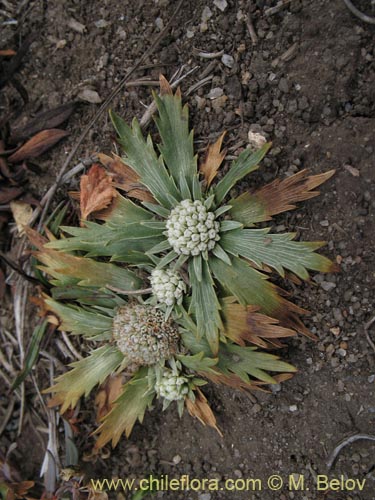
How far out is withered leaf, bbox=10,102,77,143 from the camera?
2.35 m

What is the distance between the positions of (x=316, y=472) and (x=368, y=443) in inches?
9.8

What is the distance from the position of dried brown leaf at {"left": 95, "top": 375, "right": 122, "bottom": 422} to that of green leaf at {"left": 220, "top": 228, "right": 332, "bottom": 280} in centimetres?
85

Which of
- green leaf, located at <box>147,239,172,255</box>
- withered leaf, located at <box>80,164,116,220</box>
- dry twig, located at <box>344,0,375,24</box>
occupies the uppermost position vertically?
dry twig, located at <box>344,0,375,24</box>

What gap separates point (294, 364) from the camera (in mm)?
2062

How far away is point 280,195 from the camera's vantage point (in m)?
1.89

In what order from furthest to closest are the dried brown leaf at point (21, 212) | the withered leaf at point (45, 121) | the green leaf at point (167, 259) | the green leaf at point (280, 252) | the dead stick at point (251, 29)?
the dried brown leaf at point (21, 212) → the withered leaf at point (45, 121) → the dead stick at point (251, 29) → the green leaf at point (167, 259) → the green leaf at point (280, 252)

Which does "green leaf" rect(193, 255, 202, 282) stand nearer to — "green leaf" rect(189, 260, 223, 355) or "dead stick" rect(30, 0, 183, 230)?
"green leaf" rect(189, 260, 223, 355)

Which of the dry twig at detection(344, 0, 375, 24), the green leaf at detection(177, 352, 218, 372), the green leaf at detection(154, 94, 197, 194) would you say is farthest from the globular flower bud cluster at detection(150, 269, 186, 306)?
the dry twig at detection(344, 0, 375, 24)

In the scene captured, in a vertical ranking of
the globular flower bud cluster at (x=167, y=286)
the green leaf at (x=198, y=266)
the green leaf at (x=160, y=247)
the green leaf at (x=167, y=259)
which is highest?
the green leaf at (x=160, y=247)

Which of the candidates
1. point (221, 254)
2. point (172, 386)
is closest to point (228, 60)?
point (221, 254)

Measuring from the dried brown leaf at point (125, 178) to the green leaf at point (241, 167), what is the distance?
1.09ft

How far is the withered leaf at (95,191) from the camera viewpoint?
2098mm

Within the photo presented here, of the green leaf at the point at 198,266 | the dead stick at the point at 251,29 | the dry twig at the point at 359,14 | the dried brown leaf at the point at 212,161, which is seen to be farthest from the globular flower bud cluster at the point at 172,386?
the dry twig at the point at 359,14

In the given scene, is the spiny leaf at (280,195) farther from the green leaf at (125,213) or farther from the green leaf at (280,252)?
the green leaf at (125,213)
